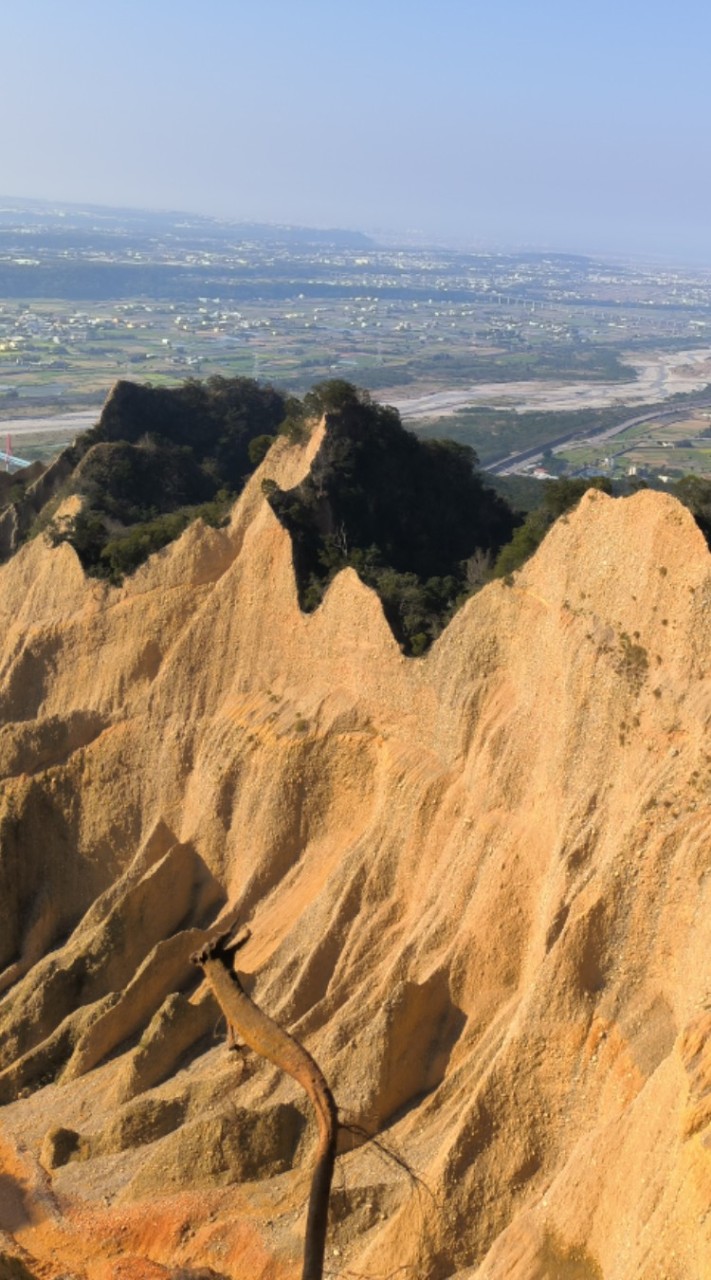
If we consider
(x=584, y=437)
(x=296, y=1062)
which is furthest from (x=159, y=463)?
(x=584, y=437)

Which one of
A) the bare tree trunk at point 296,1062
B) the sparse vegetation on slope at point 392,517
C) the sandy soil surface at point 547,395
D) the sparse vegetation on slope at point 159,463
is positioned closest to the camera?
the bare tree trunk at point 296,1062

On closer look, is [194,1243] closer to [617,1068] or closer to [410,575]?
[617,1068]

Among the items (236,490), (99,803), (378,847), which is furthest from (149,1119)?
(236,490)

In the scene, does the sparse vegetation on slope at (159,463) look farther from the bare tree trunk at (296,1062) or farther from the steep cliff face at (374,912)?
the bare tree trunk at (296,1062)

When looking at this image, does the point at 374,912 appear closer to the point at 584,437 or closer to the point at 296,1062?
the point at 296,1062

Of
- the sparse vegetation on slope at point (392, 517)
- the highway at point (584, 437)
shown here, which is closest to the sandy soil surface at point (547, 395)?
the highway at point (584, 437)

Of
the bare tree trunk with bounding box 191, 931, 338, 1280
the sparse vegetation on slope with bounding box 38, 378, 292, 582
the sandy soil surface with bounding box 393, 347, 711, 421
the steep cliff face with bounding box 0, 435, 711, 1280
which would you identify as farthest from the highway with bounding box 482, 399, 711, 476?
the bare tree trunk with bounding box 191, 931, 338, 1280
